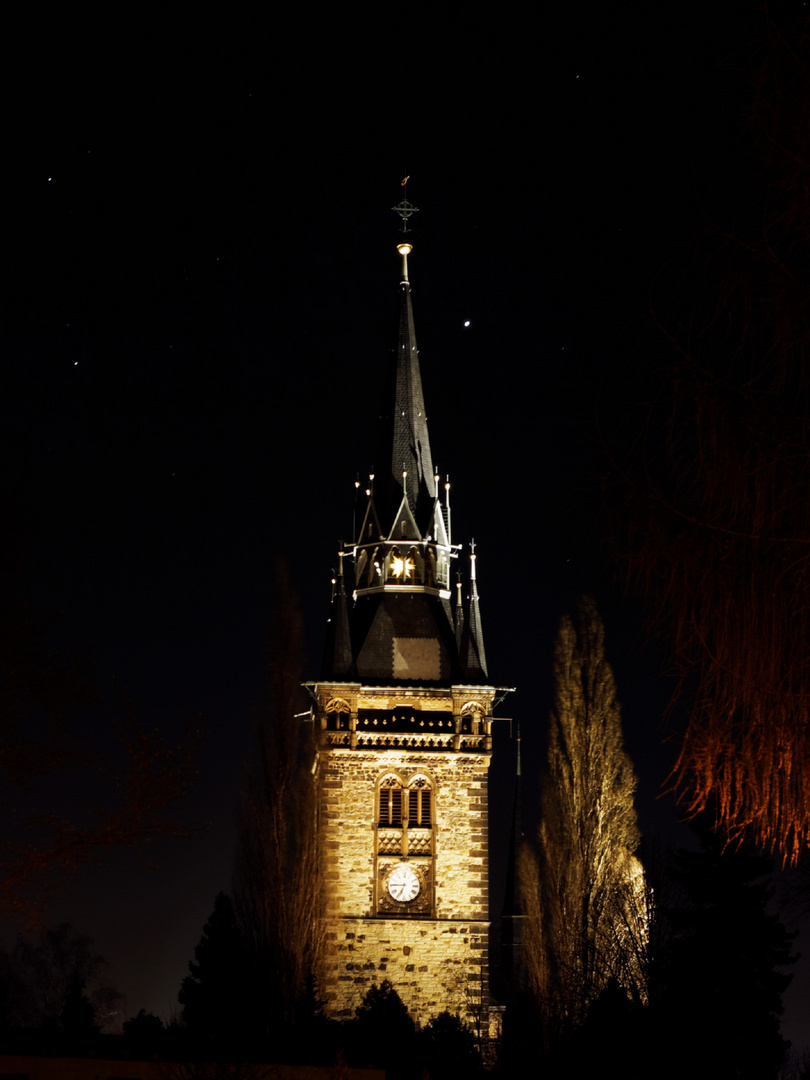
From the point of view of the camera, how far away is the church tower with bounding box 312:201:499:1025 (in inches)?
A: 1882

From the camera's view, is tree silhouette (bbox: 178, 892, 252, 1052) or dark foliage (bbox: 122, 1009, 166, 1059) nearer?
dark foliage (bbox: 122, 1009, 166, 1059)

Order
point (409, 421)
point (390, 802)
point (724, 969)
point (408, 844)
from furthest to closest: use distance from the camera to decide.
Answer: point (409, 421), point (390, 802), point (408, 844), point (724, 969)

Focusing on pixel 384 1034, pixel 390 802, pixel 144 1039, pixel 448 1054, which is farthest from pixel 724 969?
pixel 390 802

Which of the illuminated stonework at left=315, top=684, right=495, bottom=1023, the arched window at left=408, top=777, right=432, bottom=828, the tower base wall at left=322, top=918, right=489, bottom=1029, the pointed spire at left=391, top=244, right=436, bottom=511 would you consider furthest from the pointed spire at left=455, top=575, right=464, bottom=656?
the tower base wall at left=322, top=918, right=489, bottom=1029

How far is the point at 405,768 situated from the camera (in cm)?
4988

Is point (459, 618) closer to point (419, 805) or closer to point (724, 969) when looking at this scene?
point (419, 805)

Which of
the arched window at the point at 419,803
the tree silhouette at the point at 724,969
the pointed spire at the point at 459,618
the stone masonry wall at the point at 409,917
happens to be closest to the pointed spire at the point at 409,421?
the pointed spire at the point at 459,618

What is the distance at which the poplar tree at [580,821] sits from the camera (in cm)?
4094

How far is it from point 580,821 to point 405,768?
7883mm

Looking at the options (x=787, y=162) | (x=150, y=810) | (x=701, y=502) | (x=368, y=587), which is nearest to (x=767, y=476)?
(x=701, y=502)

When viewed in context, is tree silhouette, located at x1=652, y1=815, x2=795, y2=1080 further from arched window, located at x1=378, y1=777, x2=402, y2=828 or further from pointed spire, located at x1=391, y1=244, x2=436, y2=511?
pointed spire, located at x1=391, y1=244, x2=436, y2=511

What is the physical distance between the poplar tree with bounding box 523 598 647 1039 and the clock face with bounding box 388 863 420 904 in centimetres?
324

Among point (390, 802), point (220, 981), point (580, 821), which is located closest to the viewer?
point (220, 981)

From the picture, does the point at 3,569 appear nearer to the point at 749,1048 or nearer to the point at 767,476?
the point at 767,476
